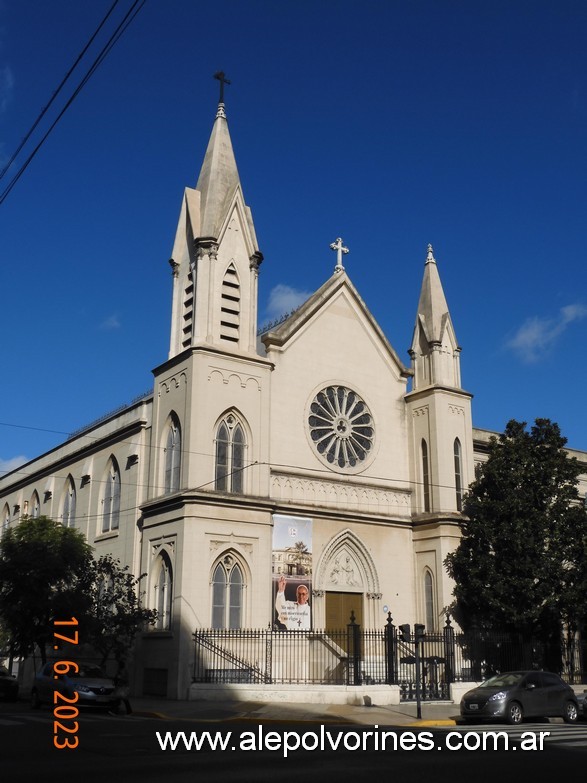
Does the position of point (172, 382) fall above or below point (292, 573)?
above

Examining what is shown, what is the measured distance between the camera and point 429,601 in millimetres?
34656

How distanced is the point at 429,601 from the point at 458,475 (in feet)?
17.0

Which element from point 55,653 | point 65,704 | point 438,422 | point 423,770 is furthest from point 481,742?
point 55,653

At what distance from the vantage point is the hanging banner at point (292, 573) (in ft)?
103

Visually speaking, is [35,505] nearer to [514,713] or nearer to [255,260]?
[255,260]

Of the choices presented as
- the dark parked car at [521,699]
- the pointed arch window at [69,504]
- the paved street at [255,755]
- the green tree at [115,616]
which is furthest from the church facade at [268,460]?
the paved street at [255,755]

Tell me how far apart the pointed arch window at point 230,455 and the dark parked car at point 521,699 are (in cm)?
1168

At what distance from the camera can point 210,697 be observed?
2719cm

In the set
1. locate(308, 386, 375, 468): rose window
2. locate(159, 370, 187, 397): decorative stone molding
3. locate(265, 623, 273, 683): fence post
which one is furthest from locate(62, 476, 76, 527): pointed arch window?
locate(265, 623, 273, 683): fence post

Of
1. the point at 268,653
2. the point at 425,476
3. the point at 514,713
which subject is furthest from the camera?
the point at 425,476

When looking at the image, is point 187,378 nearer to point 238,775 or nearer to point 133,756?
point 133,756

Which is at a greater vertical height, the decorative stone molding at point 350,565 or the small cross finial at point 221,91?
the small cross finial at point 221,91

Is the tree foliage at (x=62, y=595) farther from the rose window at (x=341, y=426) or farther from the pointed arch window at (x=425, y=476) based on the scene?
the pointed arch window at (x=425, y=476)

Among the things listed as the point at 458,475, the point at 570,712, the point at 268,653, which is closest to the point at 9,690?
the point at 268,653
